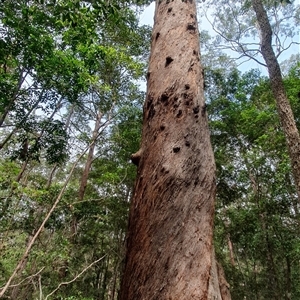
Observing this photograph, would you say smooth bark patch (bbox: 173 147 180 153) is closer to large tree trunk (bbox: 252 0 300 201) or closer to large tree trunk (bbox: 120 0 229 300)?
large tree trunk (bbox: 120 0 229 300)

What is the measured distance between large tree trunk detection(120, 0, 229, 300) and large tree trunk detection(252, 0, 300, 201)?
423 centimetres

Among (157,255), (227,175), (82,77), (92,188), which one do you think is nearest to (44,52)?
(82,77)

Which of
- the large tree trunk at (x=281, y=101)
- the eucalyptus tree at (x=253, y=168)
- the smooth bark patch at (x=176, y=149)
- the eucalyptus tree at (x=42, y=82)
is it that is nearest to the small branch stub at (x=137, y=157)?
the smooth bark patch at (x=176, y=149)

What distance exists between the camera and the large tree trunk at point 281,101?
16.4ft

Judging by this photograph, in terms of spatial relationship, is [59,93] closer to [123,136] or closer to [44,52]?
[44,52]

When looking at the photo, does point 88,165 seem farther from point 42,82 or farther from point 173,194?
point 173,194

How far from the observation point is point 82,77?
Answer: 5.15m

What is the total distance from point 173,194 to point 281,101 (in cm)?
546

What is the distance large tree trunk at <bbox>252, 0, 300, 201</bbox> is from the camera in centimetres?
500

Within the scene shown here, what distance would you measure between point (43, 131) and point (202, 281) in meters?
5.34

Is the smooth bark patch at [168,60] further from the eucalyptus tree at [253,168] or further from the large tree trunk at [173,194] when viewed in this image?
the eucalyptus tree at [253,168]

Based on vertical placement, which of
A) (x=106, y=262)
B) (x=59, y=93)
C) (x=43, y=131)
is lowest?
(x=106, y=262)

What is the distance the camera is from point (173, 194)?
929 millimetres

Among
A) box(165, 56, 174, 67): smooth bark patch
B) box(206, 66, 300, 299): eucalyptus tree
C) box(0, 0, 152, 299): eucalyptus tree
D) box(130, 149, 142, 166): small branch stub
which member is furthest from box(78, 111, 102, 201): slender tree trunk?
box(130, 149, 142, 166): small branch stub
